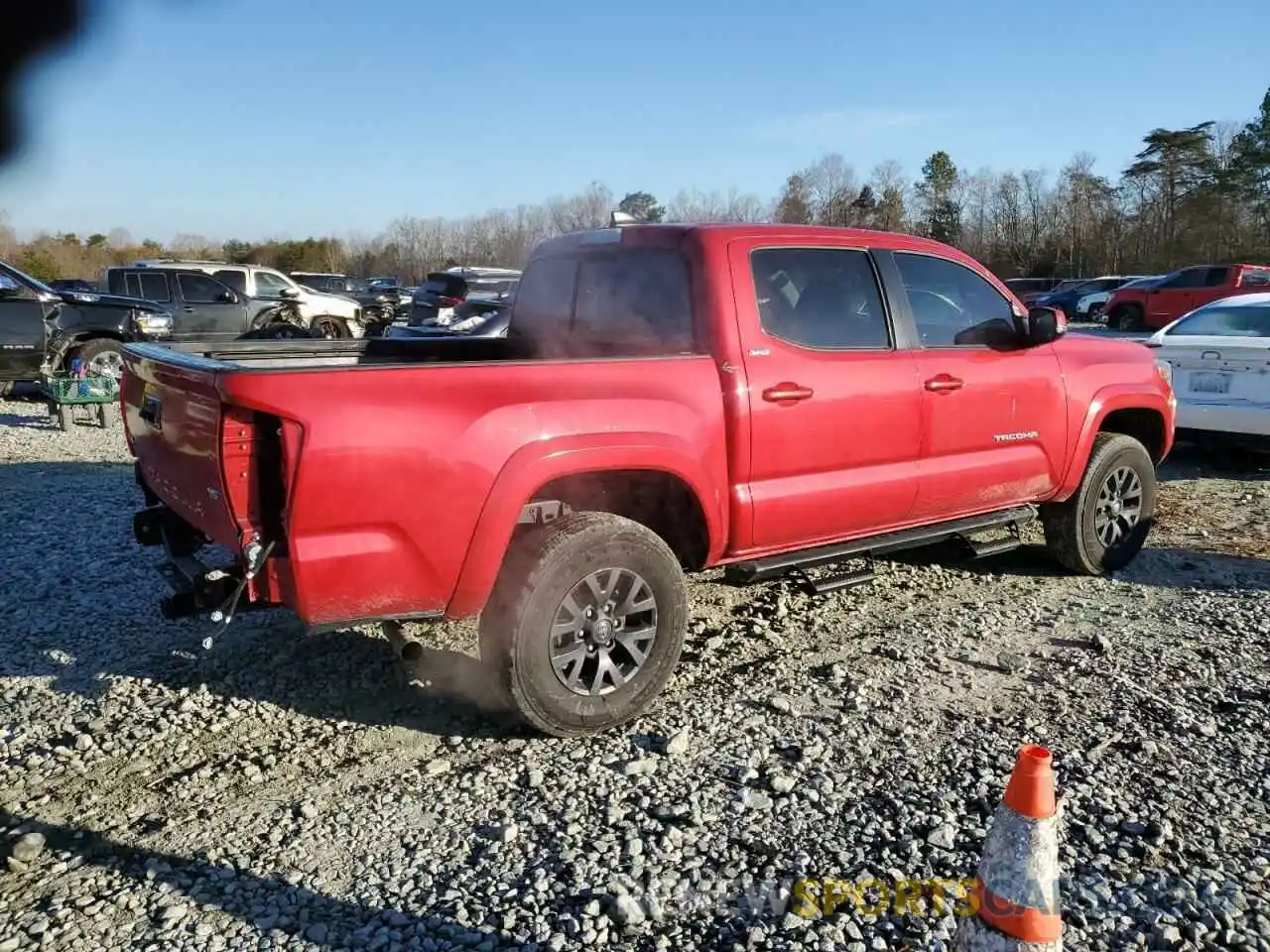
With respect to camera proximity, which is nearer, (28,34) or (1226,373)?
(28,34)

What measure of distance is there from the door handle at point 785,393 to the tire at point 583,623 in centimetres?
78

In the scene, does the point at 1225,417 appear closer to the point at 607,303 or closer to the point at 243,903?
the point at 607,303

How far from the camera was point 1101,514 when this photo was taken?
5836 mm

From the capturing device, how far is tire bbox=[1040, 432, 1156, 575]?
570cm

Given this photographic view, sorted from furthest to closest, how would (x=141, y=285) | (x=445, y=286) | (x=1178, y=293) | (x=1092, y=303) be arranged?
(x=1092, y=303) < (x=1178, y=293) < (x=445, y=286) < (x=141, y=285)

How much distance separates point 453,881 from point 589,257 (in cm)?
298

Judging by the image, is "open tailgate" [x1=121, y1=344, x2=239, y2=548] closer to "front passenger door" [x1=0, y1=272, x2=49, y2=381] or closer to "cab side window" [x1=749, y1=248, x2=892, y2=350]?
"cab side window" [x1=749, y1=248, x2=892, y2=350]

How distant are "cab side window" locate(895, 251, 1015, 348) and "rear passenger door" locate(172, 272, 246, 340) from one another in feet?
43.4

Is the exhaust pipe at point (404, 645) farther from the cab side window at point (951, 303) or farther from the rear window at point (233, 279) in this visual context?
the rear window at point (233, 279)

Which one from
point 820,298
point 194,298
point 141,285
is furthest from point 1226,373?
point 141,285

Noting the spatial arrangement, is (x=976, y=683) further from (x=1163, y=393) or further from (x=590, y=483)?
(x=1163, y=393)

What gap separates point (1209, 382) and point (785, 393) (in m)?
6.02

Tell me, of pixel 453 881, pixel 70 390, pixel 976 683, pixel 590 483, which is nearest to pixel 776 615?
pixel 976 683

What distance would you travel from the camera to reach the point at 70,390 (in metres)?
10.6
